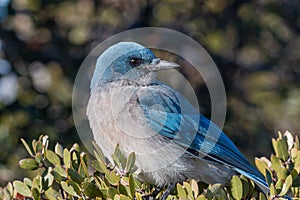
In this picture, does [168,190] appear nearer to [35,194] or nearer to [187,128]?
[187,128]

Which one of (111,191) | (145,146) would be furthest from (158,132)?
(111,191)

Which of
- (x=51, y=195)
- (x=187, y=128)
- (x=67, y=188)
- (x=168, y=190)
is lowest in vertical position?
(x=168, y=190)

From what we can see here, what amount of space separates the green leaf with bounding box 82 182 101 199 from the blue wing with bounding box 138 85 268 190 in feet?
3.82

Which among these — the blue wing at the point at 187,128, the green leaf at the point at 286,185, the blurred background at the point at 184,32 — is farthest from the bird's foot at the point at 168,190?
the blurred background at the point at 184,32

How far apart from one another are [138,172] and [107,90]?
1.08 meters

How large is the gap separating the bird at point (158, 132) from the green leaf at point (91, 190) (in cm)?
81

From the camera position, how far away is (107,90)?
4953 mm

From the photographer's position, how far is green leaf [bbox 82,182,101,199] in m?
3.53

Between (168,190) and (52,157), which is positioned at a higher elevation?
(52,157)

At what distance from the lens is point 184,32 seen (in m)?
6.94

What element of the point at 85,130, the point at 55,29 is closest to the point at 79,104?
the point at 85,130

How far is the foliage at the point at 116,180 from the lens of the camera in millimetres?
3447

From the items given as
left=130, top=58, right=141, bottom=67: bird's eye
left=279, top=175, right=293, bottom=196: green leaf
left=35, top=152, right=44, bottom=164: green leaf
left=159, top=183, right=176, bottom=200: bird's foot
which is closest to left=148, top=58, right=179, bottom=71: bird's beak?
left=130, top=58, right=141, bottom=67: bird's eye

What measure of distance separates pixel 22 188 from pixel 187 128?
4.97 feet
